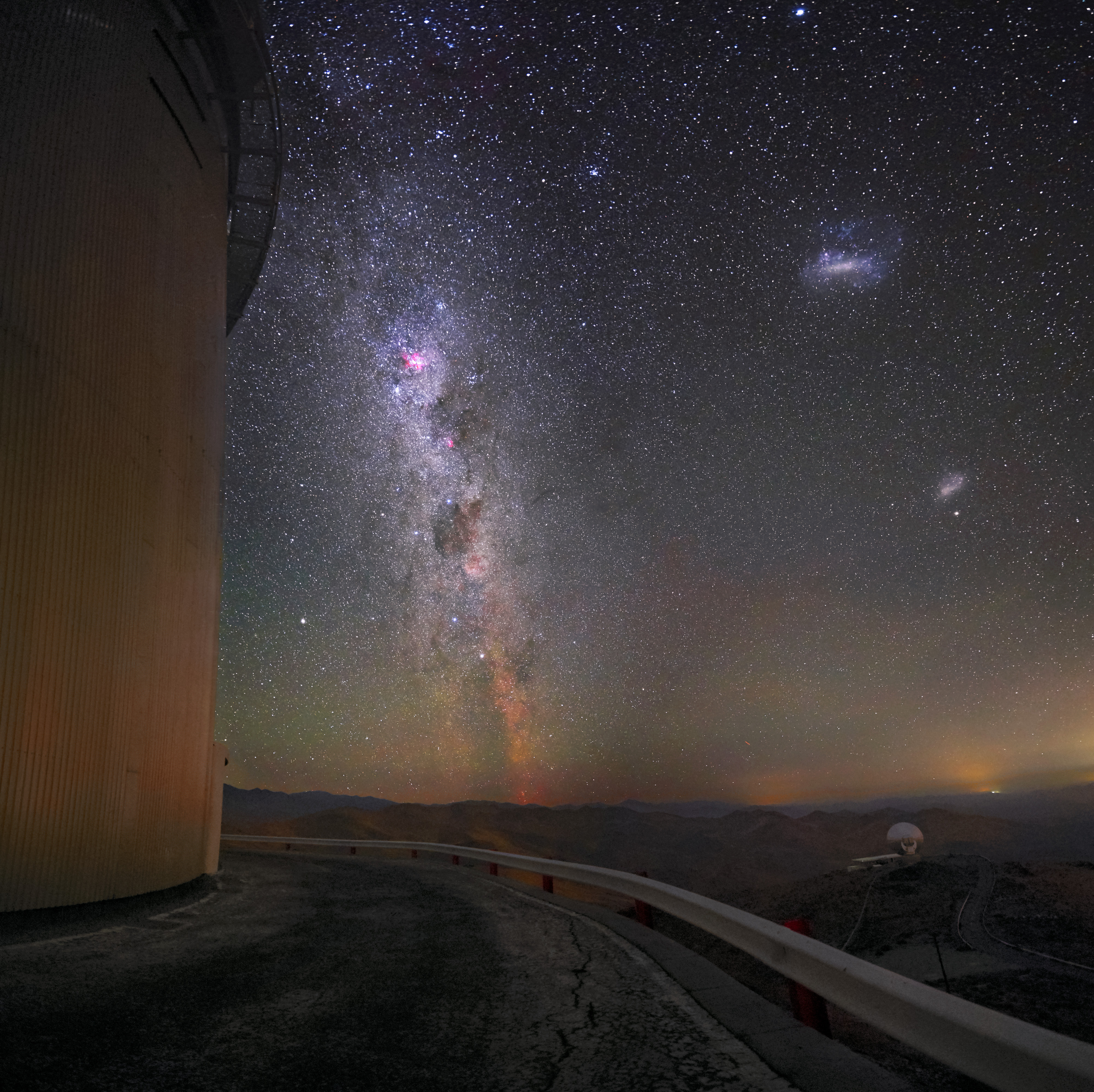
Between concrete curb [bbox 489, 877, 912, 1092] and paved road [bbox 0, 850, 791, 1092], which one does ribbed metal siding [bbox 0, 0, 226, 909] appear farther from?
concrete curb [bbox 489, 877, 912, 1092]

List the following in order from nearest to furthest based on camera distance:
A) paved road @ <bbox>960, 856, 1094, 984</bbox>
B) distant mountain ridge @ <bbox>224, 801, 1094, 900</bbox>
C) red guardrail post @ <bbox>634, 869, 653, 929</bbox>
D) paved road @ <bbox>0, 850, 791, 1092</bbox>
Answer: paved road @ <bbox>0, 850, 791, 1092</bbox> → red guardrail post @ <bbox>634, 869, 653, 929</bbox> → paved road @ <bbox>960, 856, 1094, 984</bbox> → distant mountain ridge @ <bbox>224, 801, 1094, 900</bbox>

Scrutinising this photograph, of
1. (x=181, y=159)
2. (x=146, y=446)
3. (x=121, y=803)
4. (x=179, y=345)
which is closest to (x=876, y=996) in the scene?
(x=121, y=803)

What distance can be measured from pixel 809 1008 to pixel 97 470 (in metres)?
8.79

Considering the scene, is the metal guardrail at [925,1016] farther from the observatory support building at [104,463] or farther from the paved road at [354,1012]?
the observatory support building at [104,463]

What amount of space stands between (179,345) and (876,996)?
11579mm

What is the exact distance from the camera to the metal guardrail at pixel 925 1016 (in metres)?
2.06

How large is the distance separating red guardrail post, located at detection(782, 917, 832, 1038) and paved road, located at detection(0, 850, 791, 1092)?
0.46m

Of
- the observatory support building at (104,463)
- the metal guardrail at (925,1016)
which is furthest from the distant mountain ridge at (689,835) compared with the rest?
the metal guardrail at (925,1016)

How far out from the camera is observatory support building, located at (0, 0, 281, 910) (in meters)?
7.40

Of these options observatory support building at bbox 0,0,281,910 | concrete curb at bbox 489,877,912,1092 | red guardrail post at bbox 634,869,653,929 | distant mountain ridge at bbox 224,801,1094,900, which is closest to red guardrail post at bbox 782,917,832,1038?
concrete curb at bbox 489,877,912,1092

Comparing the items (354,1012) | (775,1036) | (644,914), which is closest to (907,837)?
(644,914)

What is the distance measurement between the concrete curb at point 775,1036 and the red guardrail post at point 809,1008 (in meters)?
0.06

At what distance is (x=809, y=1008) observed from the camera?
3680 mm

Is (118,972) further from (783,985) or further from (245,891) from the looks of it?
(783,985)
